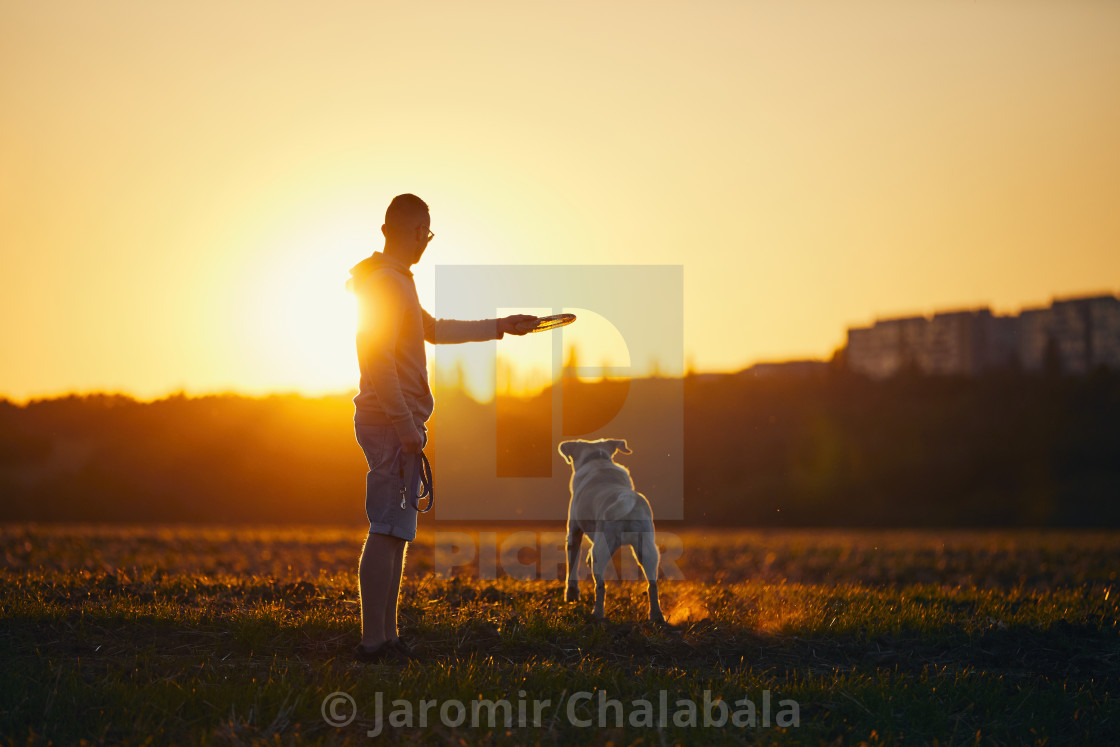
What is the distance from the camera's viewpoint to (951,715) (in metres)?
4.08

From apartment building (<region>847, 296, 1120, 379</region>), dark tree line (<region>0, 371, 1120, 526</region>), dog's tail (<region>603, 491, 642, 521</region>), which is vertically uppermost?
apartment building (<region>847, 296, 1120, 379</region>)

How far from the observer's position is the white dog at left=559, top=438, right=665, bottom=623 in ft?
20.7

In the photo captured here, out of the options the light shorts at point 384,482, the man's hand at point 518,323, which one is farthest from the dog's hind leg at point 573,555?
the light shorts at point 384,482

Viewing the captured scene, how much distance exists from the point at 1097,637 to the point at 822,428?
3744 centimetres

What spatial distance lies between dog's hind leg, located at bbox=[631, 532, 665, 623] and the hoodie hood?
304 centimetres

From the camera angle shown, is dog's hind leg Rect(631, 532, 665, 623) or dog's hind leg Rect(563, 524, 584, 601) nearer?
dog's hind leg Rect(631, 532, 665, 623)

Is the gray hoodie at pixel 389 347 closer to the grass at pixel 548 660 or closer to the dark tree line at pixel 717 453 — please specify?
the grass at pixel 548 660

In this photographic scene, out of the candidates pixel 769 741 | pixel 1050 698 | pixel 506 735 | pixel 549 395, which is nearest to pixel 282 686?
pixel 506 735

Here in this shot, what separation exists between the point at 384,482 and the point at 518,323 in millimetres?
1535

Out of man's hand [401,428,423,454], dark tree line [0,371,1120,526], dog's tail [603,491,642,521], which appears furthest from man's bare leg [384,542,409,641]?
dark tree line [0,371,1120,526]

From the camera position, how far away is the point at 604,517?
659 cm

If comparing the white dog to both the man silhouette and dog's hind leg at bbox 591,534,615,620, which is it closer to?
dog's hind leg at bbox 591,534,615,620

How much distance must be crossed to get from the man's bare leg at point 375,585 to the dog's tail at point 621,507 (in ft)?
7.68

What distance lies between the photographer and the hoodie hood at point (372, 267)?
4727mm
